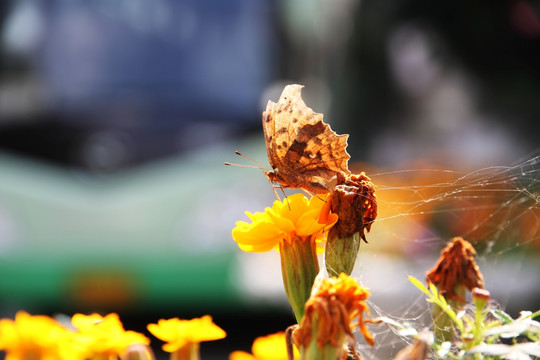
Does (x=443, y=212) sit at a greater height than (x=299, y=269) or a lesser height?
greater

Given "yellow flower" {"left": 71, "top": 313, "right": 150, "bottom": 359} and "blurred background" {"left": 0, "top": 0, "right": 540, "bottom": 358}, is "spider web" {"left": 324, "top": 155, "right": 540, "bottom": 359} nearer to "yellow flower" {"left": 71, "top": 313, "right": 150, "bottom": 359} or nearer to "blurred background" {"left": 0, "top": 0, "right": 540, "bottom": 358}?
"yellow flower" {"left": 71, "top": 313, "right": 150, "bottom": 359}

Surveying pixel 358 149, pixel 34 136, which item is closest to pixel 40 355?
pixel 34 136

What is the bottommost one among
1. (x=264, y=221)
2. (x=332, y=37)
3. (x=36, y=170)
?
(x=264, y=221)

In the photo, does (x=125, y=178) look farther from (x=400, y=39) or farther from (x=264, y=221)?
(x=264, y=221)

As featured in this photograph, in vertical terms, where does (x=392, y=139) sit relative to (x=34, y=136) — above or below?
above

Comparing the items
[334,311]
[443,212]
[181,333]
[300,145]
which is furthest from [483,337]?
[443,212]

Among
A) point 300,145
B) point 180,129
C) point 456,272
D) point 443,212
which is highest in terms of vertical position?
point 180,129

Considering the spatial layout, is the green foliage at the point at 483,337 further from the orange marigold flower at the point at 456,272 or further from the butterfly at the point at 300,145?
the butterfly at the point at 300,145

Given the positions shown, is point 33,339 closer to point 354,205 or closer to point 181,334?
point 181,334
